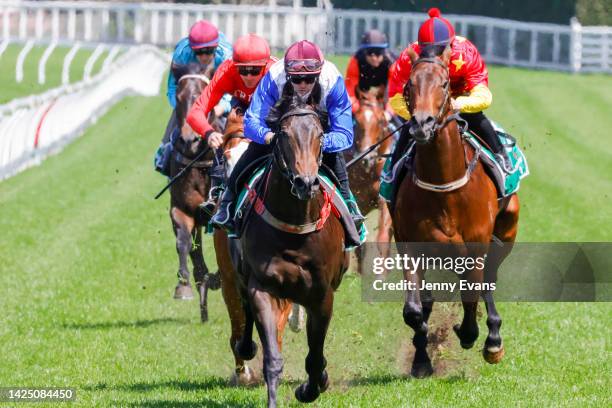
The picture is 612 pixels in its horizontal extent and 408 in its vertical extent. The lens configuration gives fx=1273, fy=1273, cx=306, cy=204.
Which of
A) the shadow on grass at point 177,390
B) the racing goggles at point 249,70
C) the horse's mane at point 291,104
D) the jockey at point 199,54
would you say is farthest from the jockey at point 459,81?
the shadow on grass at point 177,390

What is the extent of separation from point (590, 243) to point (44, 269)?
6522mm

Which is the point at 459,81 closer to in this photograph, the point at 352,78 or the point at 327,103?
the point at 327,103

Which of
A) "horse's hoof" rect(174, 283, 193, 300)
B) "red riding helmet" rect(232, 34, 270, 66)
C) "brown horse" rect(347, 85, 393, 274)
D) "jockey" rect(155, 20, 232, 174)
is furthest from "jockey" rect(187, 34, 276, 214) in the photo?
"brown horse" rect(347, 85, 393, 274)

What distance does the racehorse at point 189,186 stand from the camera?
1173 centimetres

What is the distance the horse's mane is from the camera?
755 centimetres

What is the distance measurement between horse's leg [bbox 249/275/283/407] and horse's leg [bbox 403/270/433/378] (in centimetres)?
162

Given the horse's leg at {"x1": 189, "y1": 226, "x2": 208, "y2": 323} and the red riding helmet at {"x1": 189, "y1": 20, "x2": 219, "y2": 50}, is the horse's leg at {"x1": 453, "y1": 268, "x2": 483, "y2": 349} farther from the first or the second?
the red riding helmet at {"x1": 189, "y1": 20, "x2": 219, "y2": 50}

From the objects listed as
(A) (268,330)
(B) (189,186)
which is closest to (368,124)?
(B) (189,186)

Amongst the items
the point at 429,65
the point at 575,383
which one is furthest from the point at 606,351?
the point at 429,65

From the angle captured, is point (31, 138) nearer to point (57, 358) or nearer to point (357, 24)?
point (57, 358)

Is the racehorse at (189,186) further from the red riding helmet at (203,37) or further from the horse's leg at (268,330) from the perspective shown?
the horse's leg at (268,330)

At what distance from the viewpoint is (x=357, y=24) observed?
45.1 m

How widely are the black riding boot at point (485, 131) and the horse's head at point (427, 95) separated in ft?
3.74

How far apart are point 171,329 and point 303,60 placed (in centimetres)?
422
